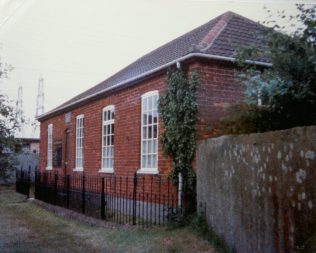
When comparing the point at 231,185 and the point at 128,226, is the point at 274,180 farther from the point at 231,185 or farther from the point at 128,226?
the point at 128,226

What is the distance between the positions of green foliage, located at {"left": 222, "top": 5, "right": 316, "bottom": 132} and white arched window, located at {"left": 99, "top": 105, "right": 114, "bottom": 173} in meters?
8.41

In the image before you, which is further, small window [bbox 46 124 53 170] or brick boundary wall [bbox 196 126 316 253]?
small window [bbox 46 124 53 170]

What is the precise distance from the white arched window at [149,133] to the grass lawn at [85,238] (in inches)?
89.1

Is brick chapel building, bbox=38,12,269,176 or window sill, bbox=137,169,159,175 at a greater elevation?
brick chapel building, bbox=38,12,269,176

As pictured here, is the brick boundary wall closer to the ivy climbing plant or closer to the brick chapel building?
the brick chapel building

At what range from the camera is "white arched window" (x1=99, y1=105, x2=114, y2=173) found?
14250mm

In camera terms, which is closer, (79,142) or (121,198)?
(121,198)

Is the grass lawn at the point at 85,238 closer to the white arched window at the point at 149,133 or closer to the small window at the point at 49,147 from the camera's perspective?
the white arched window at the point at 149,133

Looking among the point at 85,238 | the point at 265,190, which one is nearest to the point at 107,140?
the point at 85,238

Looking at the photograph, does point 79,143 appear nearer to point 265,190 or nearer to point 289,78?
point 289,78

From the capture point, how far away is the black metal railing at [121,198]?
1009 cm

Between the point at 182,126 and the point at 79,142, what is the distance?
334 inches

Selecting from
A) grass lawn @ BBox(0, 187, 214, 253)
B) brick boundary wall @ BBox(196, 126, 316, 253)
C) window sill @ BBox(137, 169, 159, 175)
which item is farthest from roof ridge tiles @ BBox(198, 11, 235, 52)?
grass lawn @ BBox(0, 187, 214, 253)

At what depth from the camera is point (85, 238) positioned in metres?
8.78
